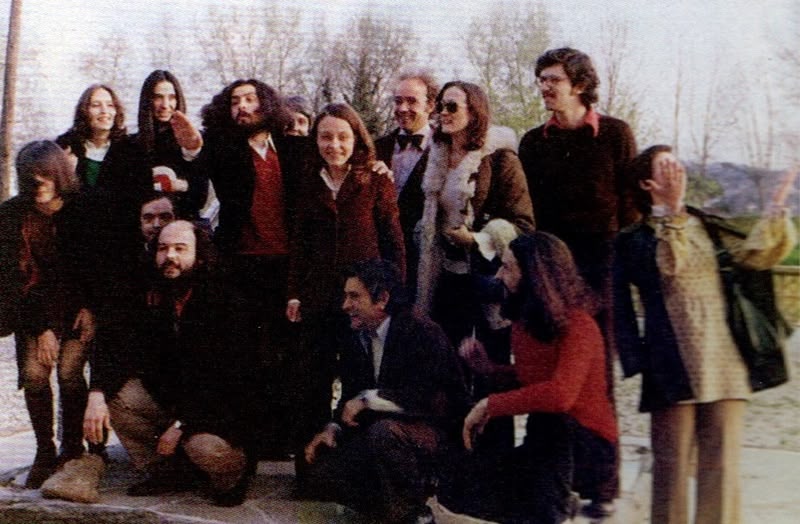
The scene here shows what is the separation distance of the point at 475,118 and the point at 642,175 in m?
0.70

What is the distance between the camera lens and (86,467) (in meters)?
4.67

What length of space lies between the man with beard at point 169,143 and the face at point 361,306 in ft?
2.59

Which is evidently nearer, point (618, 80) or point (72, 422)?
point (618, 80)

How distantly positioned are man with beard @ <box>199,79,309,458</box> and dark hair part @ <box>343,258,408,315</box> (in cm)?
37

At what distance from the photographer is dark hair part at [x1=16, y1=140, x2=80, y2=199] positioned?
4.71 meters

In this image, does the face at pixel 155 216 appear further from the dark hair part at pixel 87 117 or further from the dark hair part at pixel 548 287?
the dark hair part at pixel 548 287

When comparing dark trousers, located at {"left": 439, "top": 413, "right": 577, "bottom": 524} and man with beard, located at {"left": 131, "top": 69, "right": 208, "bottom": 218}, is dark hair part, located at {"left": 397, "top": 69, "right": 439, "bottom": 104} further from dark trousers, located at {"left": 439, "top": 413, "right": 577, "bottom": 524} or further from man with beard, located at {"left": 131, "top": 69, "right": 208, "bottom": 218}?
dark trousers, located at {"left": 439, "top": 413, "right": 577, "bottom": 524}

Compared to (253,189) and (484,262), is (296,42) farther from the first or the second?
(484,262)

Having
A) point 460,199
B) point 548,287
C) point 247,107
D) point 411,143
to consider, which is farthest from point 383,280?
point 247,107

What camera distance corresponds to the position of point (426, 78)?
4344mm

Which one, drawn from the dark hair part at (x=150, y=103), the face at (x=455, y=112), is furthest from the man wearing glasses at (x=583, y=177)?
the dark hair part at (x=150, y=103)

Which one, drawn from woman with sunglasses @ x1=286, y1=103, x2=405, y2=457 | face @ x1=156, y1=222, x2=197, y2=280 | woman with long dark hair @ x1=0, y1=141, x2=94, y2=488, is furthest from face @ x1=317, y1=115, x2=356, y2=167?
woman with long dark hair @ x1=0, y1=141, x2=94, y2=488

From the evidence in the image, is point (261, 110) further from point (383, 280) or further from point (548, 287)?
point (548, 287)

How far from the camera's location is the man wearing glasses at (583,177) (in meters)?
4.00
